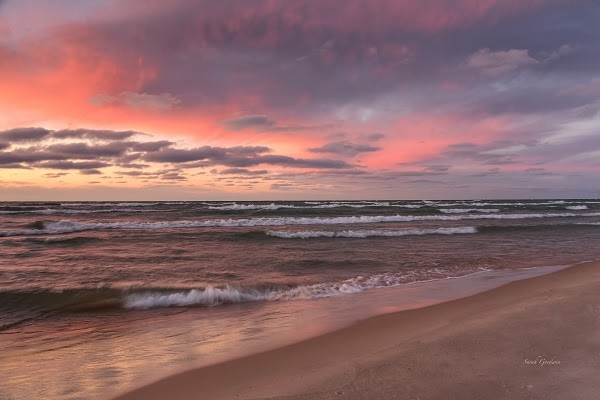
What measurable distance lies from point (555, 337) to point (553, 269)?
294 inches

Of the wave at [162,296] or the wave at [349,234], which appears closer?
the wave at [162,296]

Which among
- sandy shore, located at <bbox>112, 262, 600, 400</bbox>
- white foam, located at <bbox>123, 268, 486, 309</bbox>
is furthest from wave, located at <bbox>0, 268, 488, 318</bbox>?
sandy shore, located at <bbox>112, 262, 600, 400</bbox>

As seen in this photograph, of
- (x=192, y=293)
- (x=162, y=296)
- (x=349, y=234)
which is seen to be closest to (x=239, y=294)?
(x=192, y=293)

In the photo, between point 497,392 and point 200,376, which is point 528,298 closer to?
point 497,392

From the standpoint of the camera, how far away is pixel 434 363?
11.7 feet

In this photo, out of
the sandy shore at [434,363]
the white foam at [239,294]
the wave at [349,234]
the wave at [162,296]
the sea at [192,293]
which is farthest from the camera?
the wave at [349,234]

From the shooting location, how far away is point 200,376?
382 cm

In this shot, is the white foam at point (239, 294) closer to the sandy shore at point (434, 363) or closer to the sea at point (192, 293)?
the sea at point (192, 293)

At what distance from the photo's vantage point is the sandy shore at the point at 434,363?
303 cm

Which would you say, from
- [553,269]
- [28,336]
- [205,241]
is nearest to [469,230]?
[553,269]

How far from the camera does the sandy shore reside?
9.93 feet

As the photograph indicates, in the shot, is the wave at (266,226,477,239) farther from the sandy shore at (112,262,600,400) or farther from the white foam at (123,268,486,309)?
the sandy shore at (112,262,600,400)

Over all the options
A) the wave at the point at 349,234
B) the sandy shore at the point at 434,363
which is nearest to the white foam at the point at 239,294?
the sandy shore at the point at 434,363

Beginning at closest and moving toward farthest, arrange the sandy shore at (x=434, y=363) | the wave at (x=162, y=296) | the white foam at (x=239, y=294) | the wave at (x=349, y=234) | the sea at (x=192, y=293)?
the sandy shore at (x=434, y=363)
the sea at (x=192, y=293)
the wave at (x=162, y=296)
the white foam at (x=239, y=294)
the wave at (x=349, y=234)
